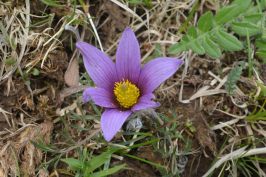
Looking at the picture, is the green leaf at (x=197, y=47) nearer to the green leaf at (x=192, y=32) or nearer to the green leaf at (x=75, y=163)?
the green leaf at (x=192, y=32)

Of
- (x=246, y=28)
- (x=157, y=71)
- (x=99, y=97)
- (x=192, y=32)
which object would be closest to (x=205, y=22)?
(x=192, y=32)

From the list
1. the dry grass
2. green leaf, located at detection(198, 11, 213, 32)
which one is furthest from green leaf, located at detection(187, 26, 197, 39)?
the dry grass

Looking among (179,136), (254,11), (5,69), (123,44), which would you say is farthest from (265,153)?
(5,69)

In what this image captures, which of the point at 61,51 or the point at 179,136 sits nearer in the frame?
the point at 179,136

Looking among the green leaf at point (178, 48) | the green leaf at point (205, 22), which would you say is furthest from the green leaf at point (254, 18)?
the green leaf at point (178, 48)

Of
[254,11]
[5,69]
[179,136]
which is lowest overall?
[179,136]

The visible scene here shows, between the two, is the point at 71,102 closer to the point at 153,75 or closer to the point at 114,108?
the point at 114,108

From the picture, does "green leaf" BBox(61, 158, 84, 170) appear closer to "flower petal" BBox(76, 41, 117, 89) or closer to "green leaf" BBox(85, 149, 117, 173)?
"green leaf" BBox(85, 149, 117, 173)
